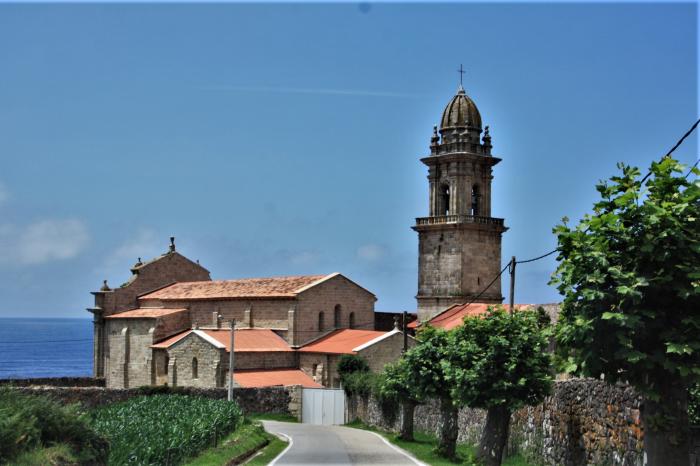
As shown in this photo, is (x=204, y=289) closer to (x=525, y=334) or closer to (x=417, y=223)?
(x=417, y=223)

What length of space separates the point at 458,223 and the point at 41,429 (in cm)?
4989

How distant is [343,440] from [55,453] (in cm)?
2128

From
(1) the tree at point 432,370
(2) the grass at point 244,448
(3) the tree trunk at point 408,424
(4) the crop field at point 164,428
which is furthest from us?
(3) the tree trunk at point 408,424

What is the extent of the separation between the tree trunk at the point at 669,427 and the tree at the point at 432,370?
54.5 feet

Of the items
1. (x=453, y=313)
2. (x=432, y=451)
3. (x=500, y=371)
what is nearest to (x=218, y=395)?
(x=453, y=313)

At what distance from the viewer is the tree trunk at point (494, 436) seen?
24797 mm

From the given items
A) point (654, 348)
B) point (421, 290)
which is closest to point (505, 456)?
point (654, 348)

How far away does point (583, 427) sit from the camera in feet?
69.6

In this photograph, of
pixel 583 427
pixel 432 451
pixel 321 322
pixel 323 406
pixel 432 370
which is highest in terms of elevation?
pixel 321 322

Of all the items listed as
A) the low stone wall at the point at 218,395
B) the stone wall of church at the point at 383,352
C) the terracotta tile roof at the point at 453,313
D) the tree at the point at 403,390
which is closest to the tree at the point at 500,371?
the tree at the point at 403,390

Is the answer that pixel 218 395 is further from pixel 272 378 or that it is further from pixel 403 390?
pixel 403 390

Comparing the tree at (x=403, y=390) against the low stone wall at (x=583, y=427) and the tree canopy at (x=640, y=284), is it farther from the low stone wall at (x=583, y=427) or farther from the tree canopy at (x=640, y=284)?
the tree canopy at (x=640, y=284)

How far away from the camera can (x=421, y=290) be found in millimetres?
67688

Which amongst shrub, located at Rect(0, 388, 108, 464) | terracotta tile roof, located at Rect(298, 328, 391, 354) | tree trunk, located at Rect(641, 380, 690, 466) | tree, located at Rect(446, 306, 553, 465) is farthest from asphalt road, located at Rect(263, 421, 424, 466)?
terracotta tile roof, located at Rect(298, 328, 391, 354)
